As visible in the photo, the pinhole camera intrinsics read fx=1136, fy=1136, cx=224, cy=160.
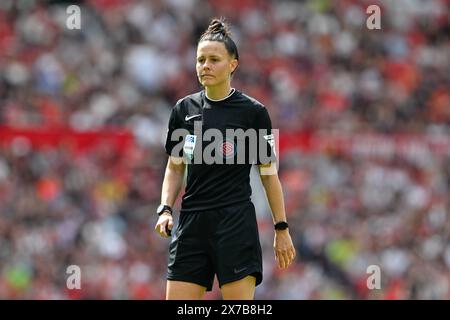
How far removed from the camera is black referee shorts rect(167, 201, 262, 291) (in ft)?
22.5

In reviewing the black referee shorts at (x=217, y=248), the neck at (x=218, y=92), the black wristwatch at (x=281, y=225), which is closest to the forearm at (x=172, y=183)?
the black referee shorts at (x=217, y=248)

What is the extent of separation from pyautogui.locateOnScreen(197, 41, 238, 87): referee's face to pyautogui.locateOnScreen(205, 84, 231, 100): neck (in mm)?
45

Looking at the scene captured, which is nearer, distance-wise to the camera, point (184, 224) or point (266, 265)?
point (184, 224)

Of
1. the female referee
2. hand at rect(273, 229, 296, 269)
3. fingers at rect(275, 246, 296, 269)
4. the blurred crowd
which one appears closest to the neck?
the female referee

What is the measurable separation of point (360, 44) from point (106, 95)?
207 inches

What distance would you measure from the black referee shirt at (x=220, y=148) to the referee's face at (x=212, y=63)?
15 cm

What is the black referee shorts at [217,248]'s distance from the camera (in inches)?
271

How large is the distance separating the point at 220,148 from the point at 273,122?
1131 cm

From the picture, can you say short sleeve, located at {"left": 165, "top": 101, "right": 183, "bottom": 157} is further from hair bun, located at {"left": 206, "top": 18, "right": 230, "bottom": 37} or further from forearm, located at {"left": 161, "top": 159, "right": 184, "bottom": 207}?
hair bun, located at {"left": 206, "top": 18, "right": 230, "bottom": 37}

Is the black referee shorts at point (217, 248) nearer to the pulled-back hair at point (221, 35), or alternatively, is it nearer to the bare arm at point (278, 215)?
the bare arm at point (278, 215)

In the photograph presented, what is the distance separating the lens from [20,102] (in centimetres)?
1645

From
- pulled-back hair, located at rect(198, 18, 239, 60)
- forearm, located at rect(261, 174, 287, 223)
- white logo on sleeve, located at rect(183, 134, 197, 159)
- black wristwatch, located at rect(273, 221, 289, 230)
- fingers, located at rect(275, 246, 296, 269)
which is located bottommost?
fingers, located at rect(275, 246, 296, 269)
